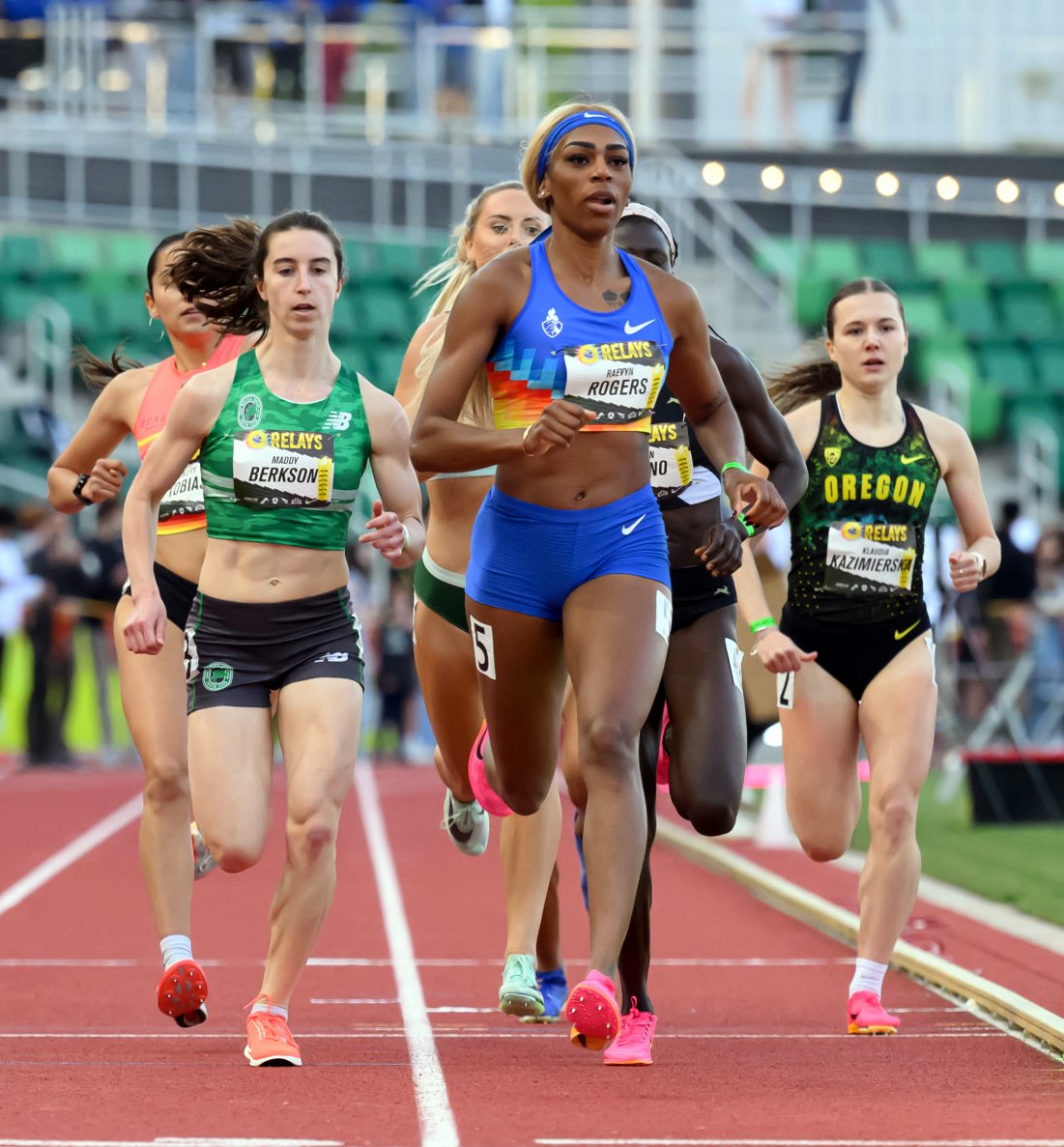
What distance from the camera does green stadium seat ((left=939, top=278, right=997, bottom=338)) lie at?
83.8 ft

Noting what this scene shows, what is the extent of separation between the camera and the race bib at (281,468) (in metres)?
5.91

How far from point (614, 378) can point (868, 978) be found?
6.61 ft

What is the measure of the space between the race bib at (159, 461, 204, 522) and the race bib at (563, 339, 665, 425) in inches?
60.1

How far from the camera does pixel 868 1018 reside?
6.34 meters

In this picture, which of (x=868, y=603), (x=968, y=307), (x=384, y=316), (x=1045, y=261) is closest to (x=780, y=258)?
(x=968, y=307)

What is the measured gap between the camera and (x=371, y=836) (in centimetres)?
1371

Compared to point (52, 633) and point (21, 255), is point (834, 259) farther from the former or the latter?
point (52, 633)

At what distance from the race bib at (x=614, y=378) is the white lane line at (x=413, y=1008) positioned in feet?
5.35

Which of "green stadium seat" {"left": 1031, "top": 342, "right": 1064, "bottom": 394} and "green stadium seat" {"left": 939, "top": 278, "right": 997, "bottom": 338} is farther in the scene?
"green stadium seat" {"left": 939, "top": 278, "right": 997, "bottom": 338}

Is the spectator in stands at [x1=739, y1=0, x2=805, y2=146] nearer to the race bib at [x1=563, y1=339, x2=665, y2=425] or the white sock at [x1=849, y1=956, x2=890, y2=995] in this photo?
the white sock at [x1=849, y1=956, x2=890, y2=995]

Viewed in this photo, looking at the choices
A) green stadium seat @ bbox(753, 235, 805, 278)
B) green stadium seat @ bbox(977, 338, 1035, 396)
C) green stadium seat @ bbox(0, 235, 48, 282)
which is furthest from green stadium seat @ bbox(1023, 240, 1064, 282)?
green stadium seat @ bbox(0, 235, 48, 282)

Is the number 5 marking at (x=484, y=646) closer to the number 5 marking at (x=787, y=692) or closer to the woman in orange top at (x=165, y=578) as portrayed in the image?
the woman in orange top at (x=165, y=578)

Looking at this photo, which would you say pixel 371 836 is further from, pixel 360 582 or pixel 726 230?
pixel 726 230

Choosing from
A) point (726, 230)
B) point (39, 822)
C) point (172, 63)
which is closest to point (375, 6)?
point (172, 63)
